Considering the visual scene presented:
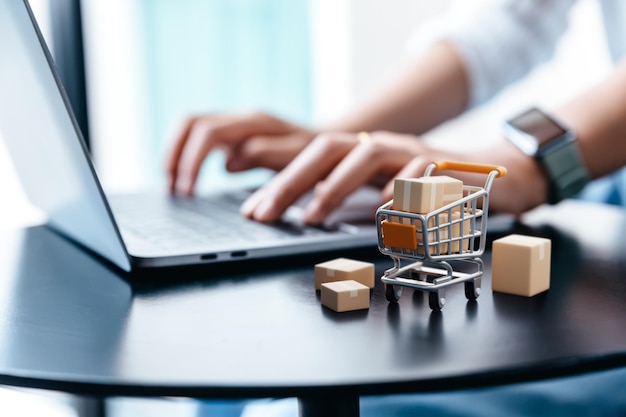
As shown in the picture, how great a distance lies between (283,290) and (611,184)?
84 centimetres

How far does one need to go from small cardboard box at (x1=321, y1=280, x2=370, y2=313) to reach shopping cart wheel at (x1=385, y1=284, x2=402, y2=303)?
0.05 feet

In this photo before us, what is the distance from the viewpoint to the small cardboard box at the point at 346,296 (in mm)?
492

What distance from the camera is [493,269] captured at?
534 mm

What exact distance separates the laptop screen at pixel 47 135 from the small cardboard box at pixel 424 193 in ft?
0.81

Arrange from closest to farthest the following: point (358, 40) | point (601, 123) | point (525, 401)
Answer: point (525, 401), point (601, 123), point (358, 40)

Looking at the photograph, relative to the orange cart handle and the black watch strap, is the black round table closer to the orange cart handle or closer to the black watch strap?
the orange cart handle

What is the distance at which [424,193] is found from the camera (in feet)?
1.54

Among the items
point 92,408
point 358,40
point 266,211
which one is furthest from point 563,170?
point 358,40

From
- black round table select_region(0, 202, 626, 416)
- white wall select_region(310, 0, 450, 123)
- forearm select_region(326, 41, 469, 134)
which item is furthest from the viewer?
white wall select_region(310, 0, 450, 123)

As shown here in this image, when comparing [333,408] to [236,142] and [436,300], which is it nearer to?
[436,300]

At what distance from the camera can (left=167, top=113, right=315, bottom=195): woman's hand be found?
1.05m

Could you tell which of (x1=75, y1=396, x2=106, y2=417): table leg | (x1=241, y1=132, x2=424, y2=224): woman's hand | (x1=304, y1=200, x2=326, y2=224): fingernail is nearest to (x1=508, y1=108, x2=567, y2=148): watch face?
(x1=241, y1=132, x2=424, y2=224): woman's hand

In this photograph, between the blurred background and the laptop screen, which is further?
the blurred background

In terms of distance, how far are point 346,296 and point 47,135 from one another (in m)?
0.33
